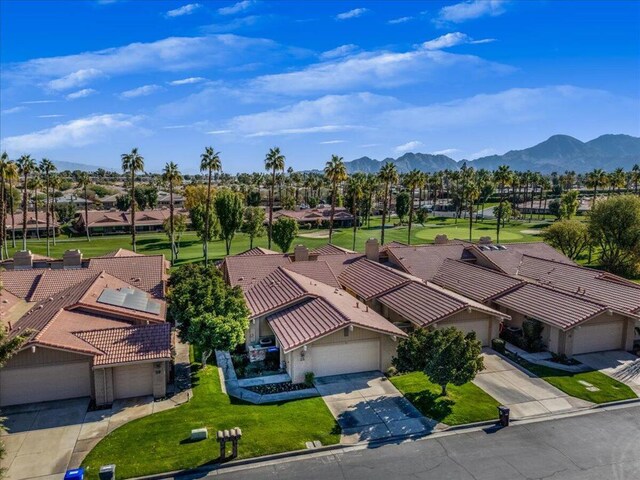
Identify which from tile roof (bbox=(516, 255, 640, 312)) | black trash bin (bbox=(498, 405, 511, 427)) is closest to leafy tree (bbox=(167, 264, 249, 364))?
black trash bin (bbox=(498, 405, 511, 427))

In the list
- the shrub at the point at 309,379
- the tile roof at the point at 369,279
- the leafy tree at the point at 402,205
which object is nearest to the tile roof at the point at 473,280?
→ the tile roof at the point at 369,279

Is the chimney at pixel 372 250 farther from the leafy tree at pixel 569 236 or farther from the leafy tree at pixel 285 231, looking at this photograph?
the leafy tree at pixel 569 236

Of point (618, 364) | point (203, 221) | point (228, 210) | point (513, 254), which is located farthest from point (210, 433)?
point (203, 221)

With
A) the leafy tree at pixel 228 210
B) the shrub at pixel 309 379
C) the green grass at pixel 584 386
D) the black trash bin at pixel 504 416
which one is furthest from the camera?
the leafy tree at pixel 228 210

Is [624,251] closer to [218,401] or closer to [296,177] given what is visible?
[218,401]

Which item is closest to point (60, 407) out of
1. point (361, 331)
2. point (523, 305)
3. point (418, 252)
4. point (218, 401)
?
point (218, 401)

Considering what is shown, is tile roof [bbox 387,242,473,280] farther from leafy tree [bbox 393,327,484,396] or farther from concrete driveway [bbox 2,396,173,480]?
concrete driveway [bbox 2,396,173,480]

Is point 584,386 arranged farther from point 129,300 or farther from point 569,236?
point 569,236
